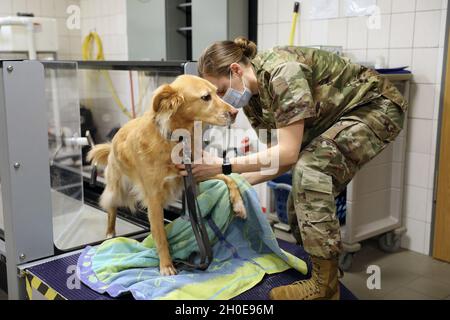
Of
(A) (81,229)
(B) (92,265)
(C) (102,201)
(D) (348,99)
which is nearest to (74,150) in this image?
(C) (102,201)

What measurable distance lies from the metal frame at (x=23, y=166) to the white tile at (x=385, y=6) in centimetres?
192

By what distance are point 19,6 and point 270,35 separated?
243 centimetres

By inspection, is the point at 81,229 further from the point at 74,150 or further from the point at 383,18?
the point at 383,18

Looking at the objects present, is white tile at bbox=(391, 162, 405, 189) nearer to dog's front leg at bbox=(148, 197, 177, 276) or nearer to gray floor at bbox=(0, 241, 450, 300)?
gray floor at bbox=(0, 241, 450, 300)

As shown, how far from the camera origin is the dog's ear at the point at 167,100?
1.42 metres

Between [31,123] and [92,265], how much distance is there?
1.77 feet

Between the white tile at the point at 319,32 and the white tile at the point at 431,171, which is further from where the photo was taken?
the white tile at the point at 319,32

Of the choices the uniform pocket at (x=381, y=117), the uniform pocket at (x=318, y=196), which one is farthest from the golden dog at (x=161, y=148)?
the uniform pocket at (x=381, y=117)

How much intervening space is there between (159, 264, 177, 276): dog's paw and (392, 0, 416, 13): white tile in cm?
192

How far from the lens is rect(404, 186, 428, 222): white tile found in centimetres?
265

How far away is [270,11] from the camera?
3.12 metres

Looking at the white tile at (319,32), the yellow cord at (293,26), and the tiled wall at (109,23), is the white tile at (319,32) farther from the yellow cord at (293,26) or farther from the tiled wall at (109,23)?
the tiled wall at (109,23)

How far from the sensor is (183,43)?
138 inches

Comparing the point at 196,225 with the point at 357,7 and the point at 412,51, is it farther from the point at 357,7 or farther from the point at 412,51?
the point at 357,7
